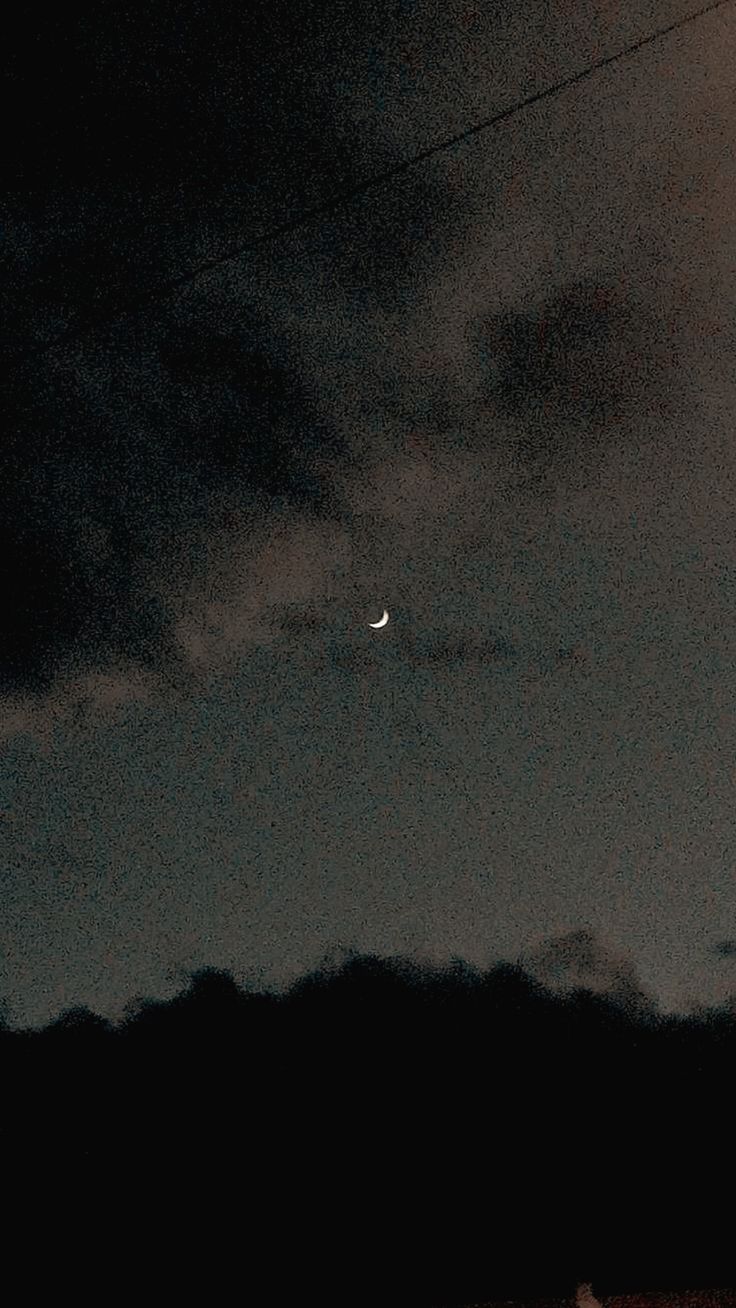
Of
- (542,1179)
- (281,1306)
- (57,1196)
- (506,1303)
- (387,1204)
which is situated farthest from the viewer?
(542,1179)

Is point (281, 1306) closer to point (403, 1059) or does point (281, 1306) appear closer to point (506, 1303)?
point (403, 1059)

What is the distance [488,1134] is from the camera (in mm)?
82062

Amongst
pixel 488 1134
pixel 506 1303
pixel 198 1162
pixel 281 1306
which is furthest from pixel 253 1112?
pixel 506 1303

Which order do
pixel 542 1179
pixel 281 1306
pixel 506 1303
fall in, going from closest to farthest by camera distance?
pixel 506 1303 → pixel 281 1306 → pixel 542 1179

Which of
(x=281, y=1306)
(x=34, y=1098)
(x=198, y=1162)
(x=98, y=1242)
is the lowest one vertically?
(x=281, y=1306)

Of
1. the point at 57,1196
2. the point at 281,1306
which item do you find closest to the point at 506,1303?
the point at 281,1306

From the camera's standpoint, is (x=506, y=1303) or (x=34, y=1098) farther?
(x=34, y=1098)

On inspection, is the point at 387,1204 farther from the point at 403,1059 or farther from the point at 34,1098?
the point at 34,1098

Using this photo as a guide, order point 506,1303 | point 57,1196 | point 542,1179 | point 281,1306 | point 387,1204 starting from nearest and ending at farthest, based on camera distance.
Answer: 1. point 506,1303
2. point 281,1306
3. point 57,1196
4. point 387,1204
5. point 542,1179

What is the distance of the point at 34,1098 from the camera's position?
77438mm

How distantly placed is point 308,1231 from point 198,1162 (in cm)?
985

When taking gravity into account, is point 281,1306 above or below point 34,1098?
below

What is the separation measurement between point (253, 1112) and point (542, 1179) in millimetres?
27555

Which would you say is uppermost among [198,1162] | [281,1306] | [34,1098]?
[34,1098]
